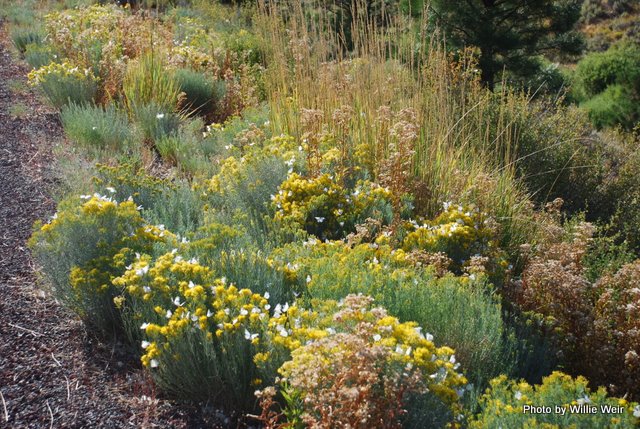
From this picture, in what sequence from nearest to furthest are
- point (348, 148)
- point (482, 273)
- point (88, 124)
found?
point (482, 273), point (348, 148), point (88, 124)

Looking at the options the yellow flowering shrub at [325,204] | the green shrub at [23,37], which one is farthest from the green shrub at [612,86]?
the yellow flowering shrub at [325,204]

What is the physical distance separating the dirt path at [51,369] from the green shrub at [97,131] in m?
1.14

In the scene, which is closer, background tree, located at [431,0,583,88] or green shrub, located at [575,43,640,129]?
background tree, located at [431,0,583,88]

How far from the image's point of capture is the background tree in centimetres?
870

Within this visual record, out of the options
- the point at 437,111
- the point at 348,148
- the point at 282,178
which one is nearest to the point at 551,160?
the point at 437,111

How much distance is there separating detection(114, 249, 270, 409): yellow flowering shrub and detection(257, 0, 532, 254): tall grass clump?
68.4 inches

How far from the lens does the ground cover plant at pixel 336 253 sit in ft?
8.41

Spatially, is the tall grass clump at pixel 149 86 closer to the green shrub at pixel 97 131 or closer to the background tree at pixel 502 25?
the green shrub at pixel 97 131

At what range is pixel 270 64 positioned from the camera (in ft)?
22.1

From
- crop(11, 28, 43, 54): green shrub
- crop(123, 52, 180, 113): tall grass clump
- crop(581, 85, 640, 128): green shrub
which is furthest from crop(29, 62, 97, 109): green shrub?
crop(581, 85, 640, 128): green shrub

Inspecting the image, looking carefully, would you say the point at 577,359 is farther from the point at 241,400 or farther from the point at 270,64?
the point at 270,64

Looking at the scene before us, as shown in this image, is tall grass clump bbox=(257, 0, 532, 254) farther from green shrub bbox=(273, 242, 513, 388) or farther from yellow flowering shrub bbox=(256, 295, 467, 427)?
yellow flowering shrub bbox=(256, 295, 467, 427)

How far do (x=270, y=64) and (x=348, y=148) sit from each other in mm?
2031

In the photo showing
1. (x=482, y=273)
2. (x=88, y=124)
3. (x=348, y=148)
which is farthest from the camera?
(x=88, y=124)
